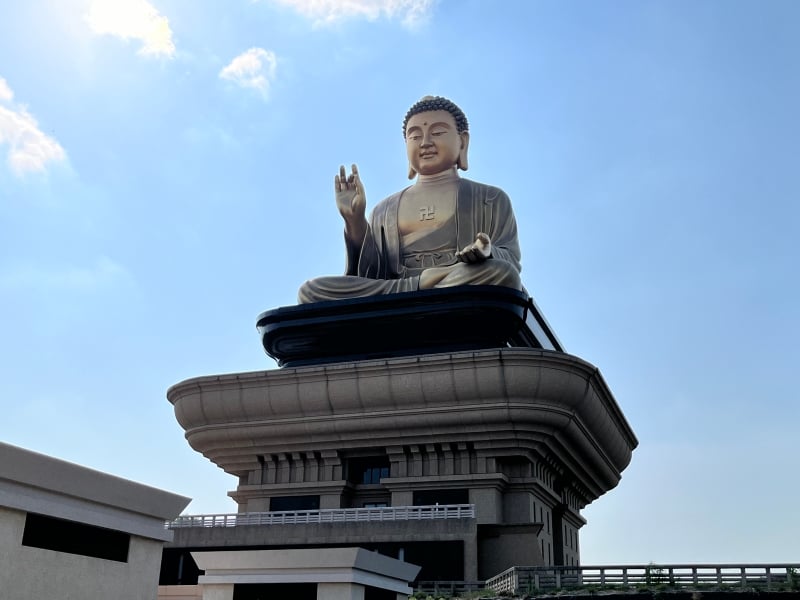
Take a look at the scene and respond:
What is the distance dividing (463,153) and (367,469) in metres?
12.7

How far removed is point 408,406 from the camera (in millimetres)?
27375

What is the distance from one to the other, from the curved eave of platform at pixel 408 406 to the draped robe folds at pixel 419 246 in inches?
128

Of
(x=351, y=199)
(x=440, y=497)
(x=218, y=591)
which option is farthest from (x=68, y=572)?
(x=351, y=199)

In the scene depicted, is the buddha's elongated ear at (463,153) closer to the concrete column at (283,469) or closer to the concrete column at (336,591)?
the concrete column at (283,469)

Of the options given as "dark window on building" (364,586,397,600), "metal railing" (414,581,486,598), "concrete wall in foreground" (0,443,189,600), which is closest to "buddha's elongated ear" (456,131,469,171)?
"metal railing" (414,581,486,598)

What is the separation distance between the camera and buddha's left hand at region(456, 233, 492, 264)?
28562 mm

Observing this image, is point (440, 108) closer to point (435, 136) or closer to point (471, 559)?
point (435, 136)

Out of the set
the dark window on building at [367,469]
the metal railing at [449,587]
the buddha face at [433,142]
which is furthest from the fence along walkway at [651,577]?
the buddha face at [433,142]

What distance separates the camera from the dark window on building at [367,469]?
2895cm

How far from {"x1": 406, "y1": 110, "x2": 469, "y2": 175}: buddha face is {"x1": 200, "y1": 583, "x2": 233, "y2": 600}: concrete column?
837 inches

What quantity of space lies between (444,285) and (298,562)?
14544mm

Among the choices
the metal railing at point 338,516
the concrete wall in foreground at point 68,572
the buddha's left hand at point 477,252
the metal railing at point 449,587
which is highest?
the buddha's left hand at point 477,252

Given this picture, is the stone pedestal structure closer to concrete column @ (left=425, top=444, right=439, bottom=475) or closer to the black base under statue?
concrete column @ (left=425, top=444, right=439, bottom=475)

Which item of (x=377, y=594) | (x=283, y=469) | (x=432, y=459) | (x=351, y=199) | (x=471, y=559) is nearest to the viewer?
(x=377, y=594)
